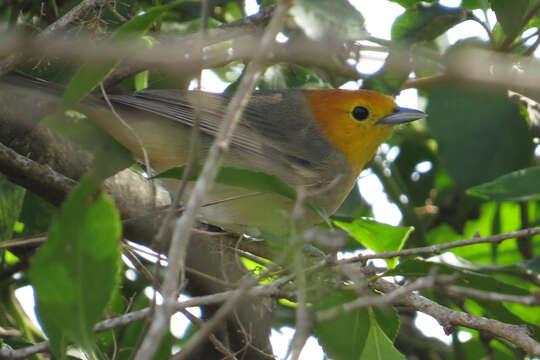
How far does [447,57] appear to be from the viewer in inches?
146

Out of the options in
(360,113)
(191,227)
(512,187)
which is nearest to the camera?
(191,227)

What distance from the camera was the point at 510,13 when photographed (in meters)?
3.51

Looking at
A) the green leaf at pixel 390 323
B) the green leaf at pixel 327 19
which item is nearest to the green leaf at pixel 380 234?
the green leaf at pixel 390 323

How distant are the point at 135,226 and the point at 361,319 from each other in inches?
48.9

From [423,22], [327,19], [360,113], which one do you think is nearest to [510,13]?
[423,22]

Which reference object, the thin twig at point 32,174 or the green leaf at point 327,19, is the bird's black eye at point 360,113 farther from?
the green leaf at point 327,19

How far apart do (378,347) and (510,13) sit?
1.85 meters

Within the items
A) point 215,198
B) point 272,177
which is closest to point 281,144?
point 215,198

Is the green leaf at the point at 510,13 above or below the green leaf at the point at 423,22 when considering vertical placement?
above

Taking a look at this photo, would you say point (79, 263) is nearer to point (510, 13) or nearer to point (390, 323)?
point (390, 323)

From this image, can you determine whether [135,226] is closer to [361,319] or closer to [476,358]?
[361,319]

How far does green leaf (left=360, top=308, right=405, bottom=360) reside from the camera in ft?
9.09

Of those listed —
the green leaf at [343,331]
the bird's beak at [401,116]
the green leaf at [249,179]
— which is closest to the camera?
the green leaf at [249,179]

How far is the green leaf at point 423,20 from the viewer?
3.89m
